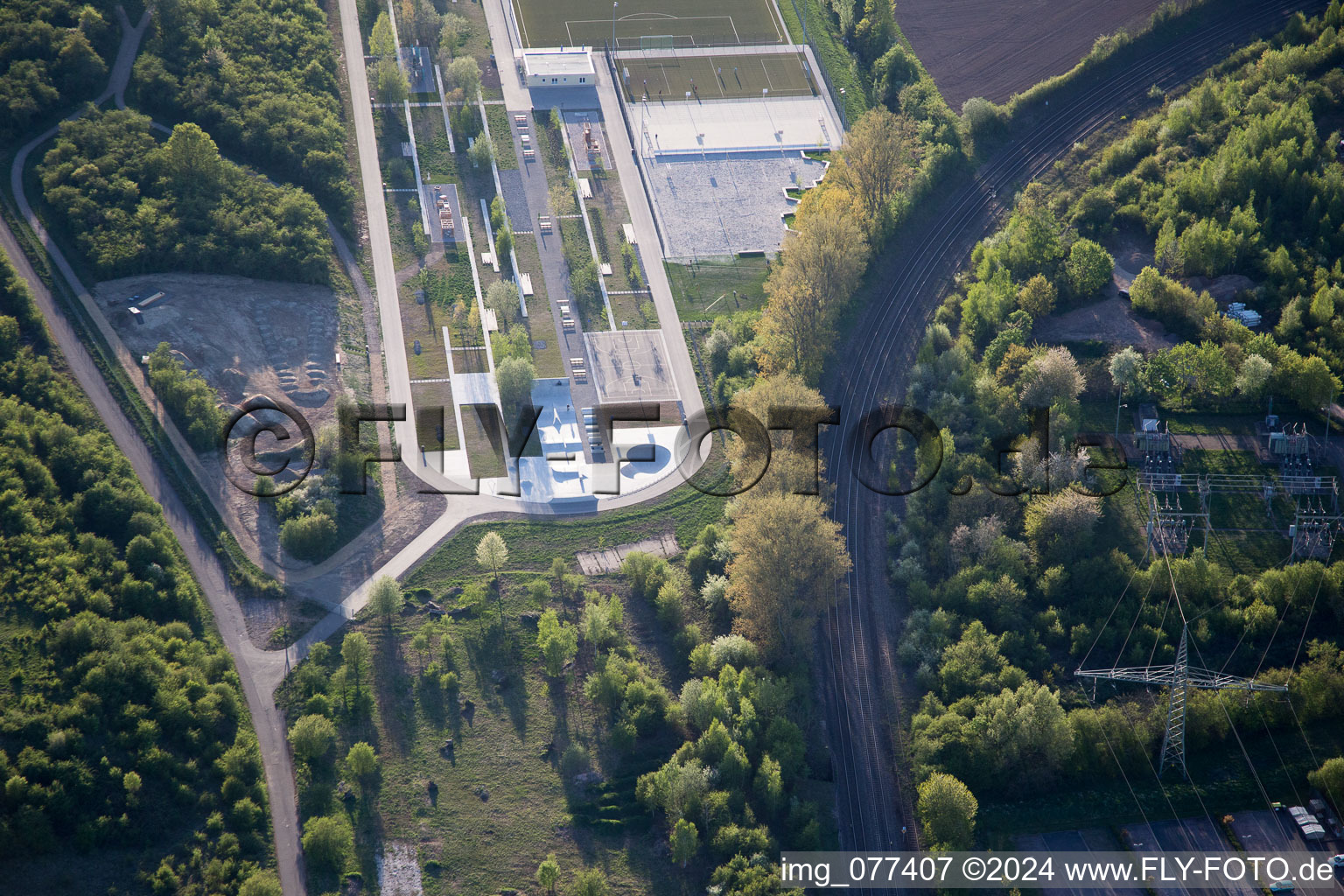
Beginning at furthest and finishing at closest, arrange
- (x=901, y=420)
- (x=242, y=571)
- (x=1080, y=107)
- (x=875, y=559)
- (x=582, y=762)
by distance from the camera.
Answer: (x=1080, y=107) → (x=901, y=420) → (x=875, y=559) → (x=242, y=571) → (x=582, y=762)

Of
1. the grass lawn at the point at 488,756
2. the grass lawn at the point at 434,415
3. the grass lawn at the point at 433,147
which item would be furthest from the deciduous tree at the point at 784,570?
the grass lawn at the point at 433,147

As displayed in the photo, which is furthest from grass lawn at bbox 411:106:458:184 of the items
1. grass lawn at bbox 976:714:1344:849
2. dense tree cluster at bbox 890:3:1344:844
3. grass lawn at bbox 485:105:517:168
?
grass lawn at bbox 976:714:1344:849

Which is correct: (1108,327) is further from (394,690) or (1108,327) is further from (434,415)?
(394,690)

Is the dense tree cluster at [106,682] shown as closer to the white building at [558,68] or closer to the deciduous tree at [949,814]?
the deciduous tree at [949,814]

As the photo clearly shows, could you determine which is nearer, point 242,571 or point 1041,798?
point 1041,798

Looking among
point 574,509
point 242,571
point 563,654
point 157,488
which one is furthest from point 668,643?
point 157,488

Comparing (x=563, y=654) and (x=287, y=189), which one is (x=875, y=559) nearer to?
(x=563, y=654)

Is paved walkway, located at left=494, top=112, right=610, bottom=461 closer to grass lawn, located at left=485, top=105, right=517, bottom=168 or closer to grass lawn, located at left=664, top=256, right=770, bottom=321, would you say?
grass lawn, located at left=485, top=105, right=517, bottom=168
